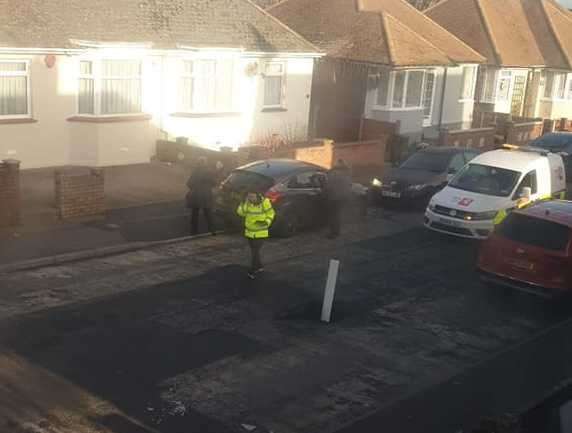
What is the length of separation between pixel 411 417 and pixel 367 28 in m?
24.8

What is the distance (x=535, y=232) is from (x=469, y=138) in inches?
693

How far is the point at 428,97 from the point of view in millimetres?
34312

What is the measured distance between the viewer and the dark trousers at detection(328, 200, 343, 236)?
18.0 m

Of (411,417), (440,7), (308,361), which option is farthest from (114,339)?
(440,7)

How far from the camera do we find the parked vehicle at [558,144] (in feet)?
90.9

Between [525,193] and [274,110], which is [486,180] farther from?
[274,110]

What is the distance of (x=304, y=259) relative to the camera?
16.3m

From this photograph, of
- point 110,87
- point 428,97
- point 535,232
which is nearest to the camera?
point 535,232

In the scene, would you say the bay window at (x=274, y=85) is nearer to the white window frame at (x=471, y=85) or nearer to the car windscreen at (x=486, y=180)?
the car windscreen at (x=486, y=180)

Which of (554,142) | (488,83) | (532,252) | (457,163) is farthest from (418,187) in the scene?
(488,83)

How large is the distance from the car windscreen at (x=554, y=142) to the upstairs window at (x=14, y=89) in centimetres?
1676

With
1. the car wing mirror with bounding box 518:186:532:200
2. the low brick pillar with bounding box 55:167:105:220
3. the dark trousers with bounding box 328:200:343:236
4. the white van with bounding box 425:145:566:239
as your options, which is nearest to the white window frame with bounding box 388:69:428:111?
the white van with bounding box 425:145:566:239

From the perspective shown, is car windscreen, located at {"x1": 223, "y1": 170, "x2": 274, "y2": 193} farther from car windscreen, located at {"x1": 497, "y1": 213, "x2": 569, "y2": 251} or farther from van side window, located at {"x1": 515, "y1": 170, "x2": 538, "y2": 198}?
van side window, located at {"x1": 515, "y1": 170, "x2": 538, "y2": 198}

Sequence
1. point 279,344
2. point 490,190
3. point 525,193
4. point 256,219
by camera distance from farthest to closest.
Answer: point 490,190 < point 525,193 < point 256,219 < point 279,344
